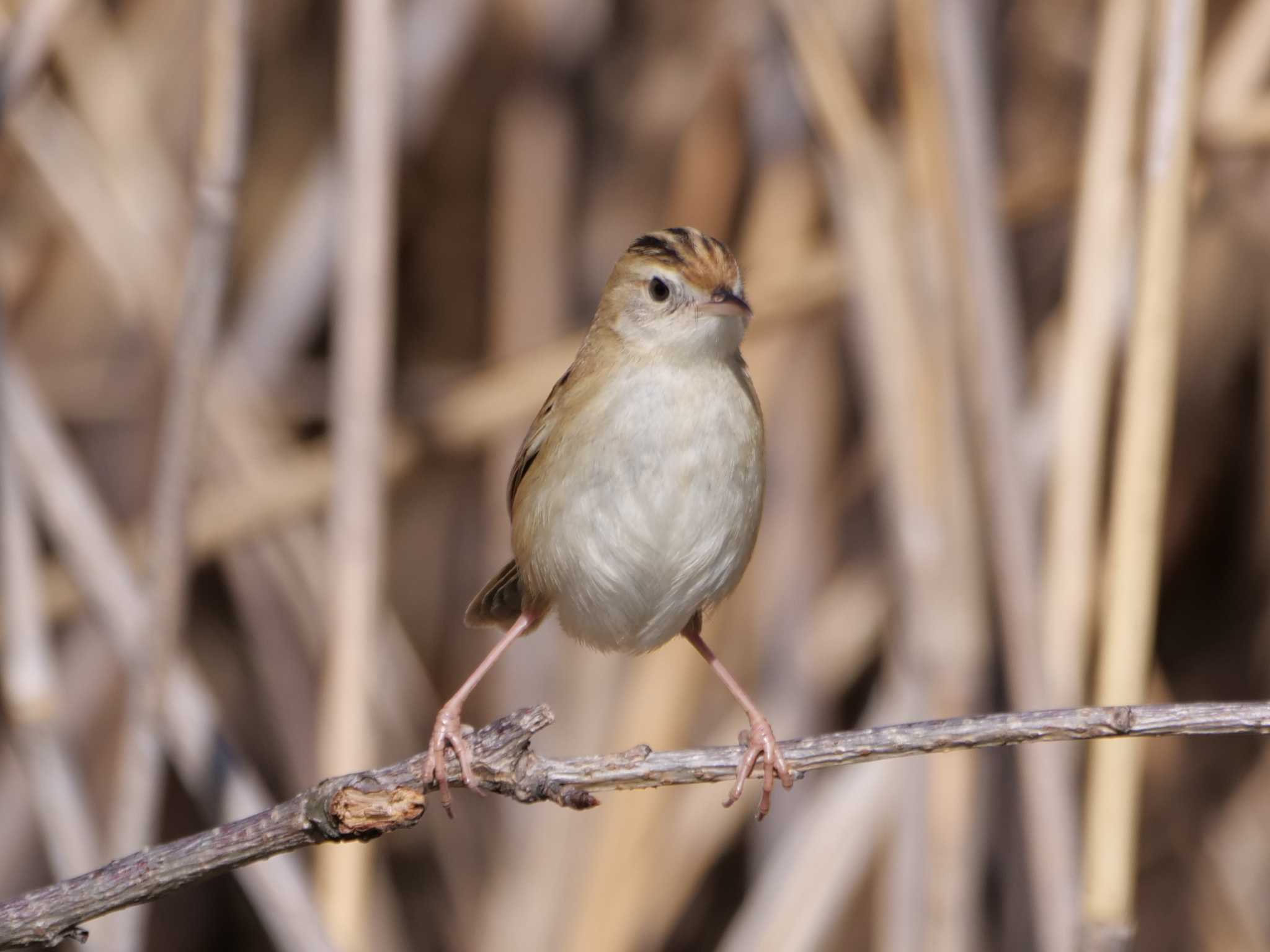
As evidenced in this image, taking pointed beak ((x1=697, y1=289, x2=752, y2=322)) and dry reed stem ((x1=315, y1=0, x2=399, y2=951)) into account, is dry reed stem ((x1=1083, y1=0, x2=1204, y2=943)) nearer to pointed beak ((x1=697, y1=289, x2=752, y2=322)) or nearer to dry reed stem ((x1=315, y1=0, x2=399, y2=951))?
pointed beak ((x1=697, y1=289, x2=752, y2=322))

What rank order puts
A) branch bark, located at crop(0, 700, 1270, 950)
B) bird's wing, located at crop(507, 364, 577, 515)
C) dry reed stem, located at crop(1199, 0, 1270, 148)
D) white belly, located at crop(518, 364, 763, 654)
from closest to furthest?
branch bark, located at crop(0, 700, 1270, 950), white belly, located at crop(518, 364, 763, 654), bird's wing, located at crop(507, 364, 577, 515), dry reed stem, located at crop(1199, 0, 1270, 148)

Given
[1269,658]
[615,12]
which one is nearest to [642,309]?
[615,12]

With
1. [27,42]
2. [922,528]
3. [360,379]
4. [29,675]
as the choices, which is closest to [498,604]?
[360,379]

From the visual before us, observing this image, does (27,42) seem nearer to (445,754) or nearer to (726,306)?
(726,306)

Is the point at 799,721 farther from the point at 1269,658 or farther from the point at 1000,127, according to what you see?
the point at 1000,127

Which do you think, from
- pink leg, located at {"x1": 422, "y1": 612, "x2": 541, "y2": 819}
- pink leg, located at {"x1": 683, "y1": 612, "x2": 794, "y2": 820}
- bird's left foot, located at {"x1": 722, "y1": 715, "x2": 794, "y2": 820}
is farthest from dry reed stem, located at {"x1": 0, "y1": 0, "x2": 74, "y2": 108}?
bird's left foot, located at {"x1": 722, "y1": 715, "x2": 794, "y2": 820}

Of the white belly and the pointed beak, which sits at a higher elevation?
the pointed beak
